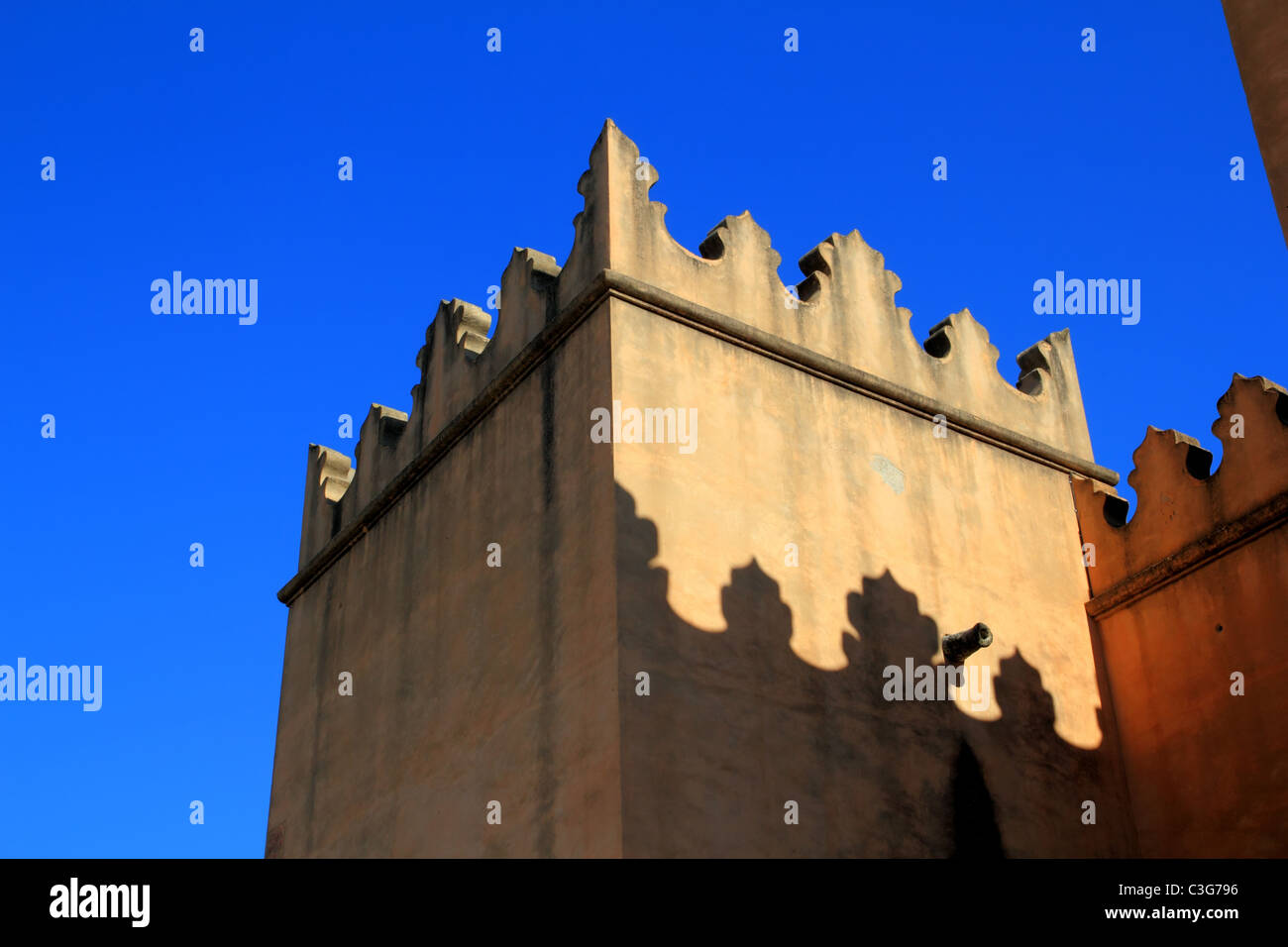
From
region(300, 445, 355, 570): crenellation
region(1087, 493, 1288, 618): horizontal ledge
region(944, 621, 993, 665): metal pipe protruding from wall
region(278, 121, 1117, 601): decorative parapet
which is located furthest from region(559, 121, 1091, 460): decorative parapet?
region(300, 445, 355, 570): crenellation

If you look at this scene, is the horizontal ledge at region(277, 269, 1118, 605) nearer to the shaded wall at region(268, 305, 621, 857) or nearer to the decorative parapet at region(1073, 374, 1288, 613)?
the shaded wall at region(268, 305, 621, 857)

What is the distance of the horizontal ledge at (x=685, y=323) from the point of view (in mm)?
11383

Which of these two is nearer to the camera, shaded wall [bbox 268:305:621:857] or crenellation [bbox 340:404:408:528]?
shaded wall [bbox 268:305:621:857]

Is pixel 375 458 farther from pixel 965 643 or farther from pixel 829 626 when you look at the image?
pixel 965 643

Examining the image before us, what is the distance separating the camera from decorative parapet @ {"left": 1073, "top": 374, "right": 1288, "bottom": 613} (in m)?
11.8

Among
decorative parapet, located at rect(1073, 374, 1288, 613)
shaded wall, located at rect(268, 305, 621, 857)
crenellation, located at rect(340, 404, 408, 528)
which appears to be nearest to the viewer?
shaded wall, located at rect(268, 305, 621, 857)

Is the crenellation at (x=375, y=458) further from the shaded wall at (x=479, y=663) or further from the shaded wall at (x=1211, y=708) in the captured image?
the shaded wall at (x=1211, y=708)

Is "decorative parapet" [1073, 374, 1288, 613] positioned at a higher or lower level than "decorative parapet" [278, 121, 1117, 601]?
lower

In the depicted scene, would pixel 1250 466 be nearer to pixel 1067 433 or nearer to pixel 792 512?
pixel 1067 433

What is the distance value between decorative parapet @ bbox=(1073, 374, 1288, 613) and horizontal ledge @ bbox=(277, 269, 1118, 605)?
779 millimetres

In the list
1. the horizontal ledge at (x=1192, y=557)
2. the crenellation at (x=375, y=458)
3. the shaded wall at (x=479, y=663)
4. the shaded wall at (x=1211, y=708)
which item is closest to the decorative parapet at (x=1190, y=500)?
the horizontal ledge at (x=1192, y=557)

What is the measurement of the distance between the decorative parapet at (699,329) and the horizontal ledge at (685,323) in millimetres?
12
